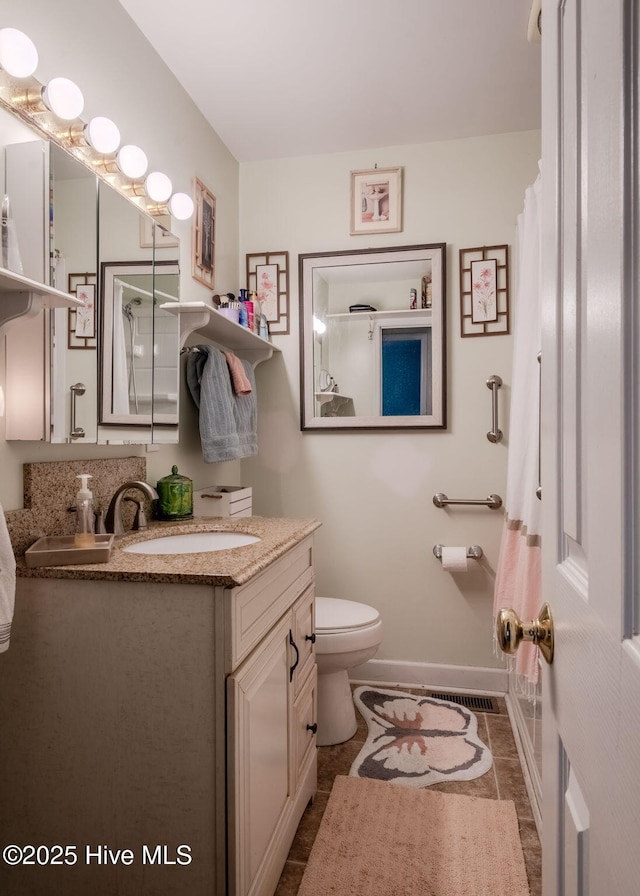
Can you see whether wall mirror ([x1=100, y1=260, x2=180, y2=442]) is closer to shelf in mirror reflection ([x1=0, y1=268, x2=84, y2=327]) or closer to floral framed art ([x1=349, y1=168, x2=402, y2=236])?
shelf in mirror reflection ([x1=0, y1=268, x2=84, y2=327])

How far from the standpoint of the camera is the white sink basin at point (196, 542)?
5.16ft

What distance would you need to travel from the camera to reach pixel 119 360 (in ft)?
5.25

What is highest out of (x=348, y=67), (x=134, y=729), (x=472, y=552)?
(x=348, y=67)

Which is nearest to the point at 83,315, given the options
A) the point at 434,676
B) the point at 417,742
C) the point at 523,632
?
the point at 523,632

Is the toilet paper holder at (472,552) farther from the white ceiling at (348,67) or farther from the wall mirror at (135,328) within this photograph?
the white ceiling at (348,67)

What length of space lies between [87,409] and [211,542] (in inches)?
19.9

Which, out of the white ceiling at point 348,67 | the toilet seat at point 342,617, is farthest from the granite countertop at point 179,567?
the white ceiling at point 348,67

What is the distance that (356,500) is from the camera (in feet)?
8.58

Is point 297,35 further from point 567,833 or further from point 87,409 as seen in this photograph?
point 567,833

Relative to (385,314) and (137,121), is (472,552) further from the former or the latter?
(137,121)

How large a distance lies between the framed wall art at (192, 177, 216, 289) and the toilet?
1440 millimetres

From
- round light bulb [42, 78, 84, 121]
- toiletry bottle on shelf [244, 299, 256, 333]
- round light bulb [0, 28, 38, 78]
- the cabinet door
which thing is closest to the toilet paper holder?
the cabinet door

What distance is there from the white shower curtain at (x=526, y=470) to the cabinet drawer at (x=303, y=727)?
2.04 feet

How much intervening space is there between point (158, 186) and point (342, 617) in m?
1.64
